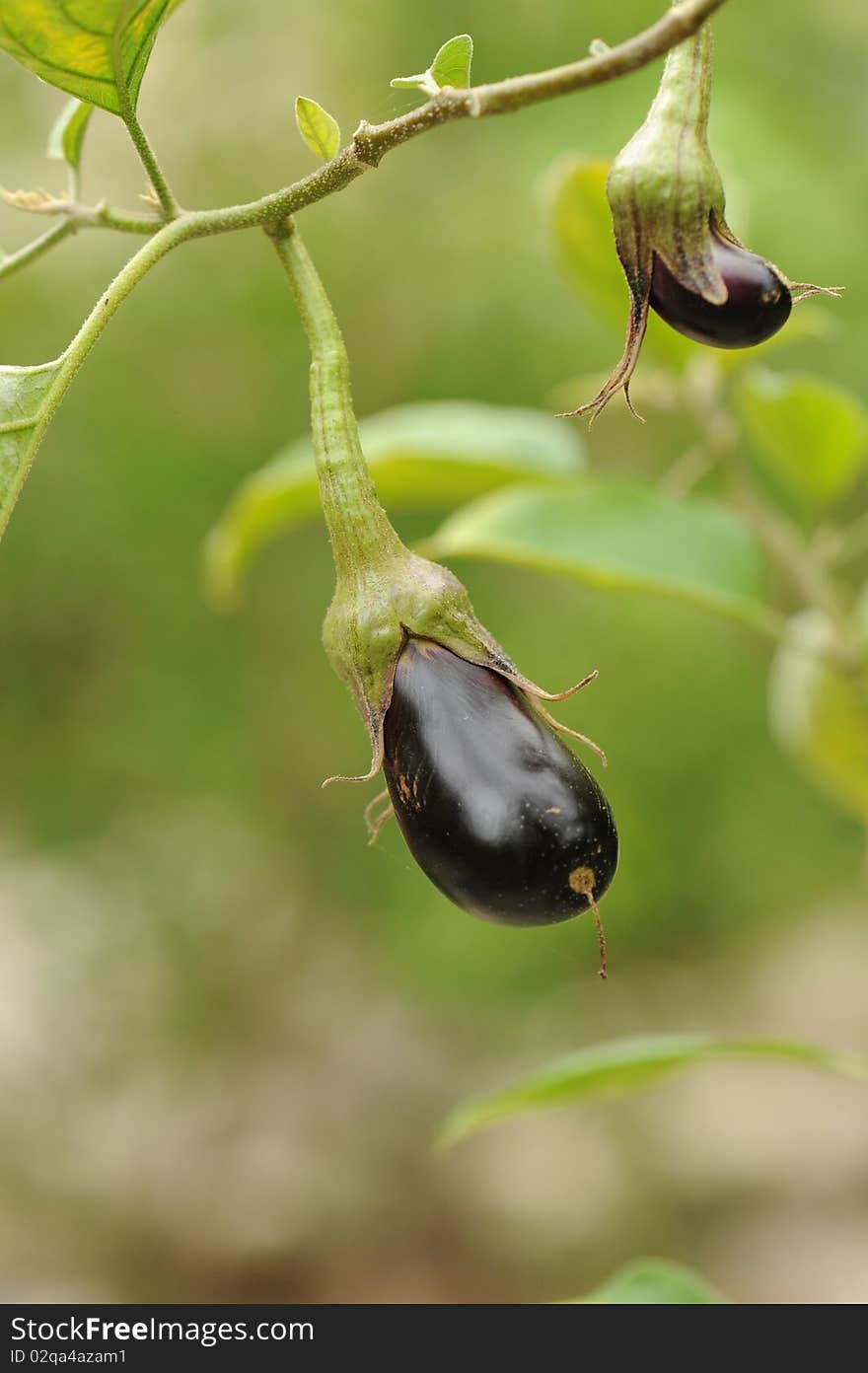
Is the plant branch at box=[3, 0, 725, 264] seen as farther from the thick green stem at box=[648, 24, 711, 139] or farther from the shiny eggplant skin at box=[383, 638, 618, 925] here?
the shiny eggplant skin at box=[383, 638, 618, 925]

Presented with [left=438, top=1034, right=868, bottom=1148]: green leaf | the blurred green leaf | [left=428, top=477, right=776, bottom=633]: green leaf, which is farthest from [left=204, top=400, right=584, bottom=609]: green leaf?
[left=438, top=1034, right=868, bottom=1148]: green leaf

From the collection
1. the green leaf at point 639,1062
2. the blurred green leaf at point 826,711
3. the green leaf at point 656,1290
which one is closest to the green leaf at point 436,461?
the blurred green leaf at point 826,711

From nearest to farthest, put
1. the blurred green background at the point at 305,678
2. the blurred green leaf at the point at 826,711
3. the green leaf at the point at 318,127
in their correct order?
1. the green leaf at the point at 318,127
2. the blurred green leaf at the point at 826,711
3. the blurred green background at the point at 305,678

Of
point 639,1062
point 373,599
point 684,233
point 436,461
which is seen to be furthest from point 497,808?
point 436,461

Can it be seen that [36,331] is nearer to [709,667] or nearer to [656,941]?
[709,667]

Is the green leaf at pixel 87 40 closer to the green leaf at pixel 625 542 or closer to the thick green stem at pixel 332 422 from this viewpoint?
the thick green stem at pixel 332 422

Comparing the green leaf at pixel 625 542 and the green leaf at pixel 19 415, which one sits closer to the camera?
the green leaf at pixel 19 415
